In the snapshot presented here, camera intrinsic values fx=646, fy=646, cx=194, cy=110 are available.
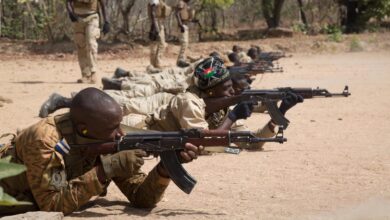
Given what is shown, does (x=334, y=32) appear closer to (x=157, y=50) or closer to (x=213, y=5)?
(x=213, y=5)

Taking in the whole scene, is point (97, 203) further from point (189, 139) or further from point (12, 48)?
point (12, 48)

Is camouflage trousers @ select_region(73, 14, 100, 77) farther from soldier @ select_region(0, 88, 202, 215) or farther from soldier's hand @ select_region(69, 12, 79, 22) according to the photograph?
soldier @ select_region(0, 88, 202, 215)

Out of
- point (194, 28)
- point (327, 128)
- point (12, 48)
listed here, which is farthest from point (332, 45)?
point (327, 128)

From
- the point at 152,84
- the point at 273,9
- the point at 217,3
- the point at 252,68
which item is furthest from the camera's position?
the point at 273,9

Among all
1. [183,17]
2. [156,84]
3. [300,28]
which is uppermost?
[156,84]

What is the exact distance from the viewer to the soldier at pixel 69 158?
10.9 feet

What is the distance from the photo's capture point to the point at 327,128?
7395mm

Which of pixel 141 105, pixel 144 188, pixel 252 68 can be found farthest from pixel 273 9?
pixel 144 188

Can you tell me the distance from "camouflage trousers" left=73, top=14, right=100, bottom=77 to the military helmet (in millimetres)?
5625

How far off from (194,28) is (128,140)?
70.0ft

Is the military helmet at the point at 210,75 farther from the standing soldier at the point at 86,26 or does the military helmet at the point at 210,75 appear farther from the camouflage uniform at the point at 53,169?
the standing soldier at the point at 86,26

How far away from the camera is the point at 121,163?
11.4ft

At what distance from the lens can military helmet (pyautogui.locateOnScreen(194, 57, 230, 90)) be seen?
5508 mm

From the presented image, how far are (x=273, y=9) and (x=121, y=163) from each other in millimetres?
20853
